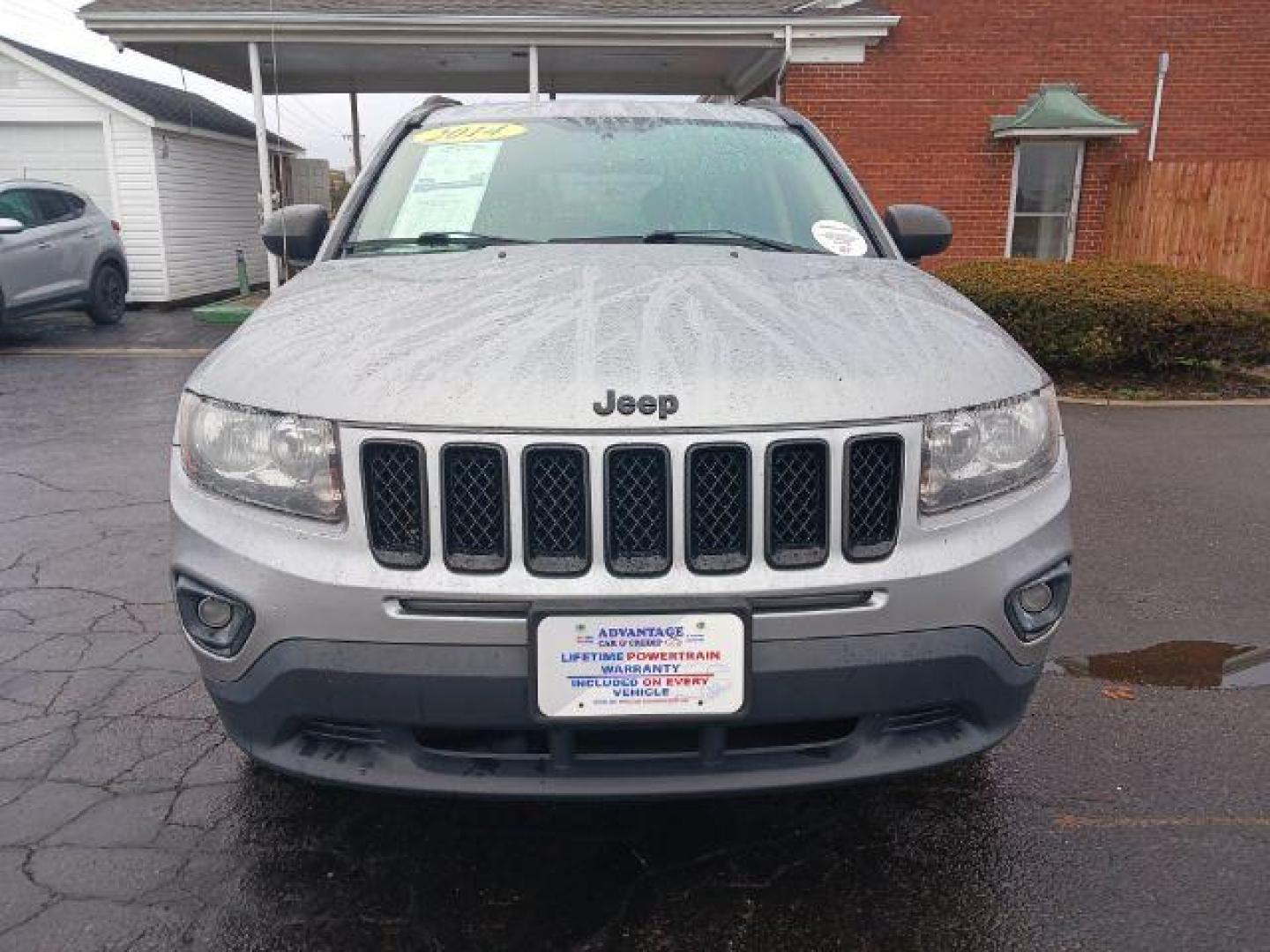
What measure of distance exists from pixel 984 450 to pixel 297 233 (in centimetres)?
248

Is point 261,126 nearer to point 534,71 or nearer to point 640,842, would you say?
point 534,71

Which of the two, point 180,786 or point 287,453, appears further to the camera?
point 180,786

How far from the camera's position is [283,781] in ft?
8.94

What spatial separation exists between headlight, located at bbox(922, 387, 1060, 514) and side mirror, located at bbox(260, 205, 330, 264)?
2283 millimetres

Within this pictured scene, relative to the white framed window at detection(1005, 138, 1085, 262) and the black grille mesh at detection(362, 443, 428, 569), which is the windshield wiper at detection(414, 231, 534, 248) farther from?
the white framed window at detection(1005, 138, 1085, 262)

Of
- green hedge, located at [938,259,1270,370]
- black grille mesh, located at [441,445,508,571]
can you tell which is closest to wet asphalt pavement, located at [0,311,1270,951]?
black grille mesh, located at [441,445,508,571]

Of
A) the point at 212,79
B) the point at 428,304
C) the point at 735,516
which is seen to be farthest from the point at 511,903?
the point at 212,79

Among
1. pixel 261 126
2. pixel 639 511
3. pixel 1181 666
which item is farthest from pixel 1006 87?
pixel 639 511

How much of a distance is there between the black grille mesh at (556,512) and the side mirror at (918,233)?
217cm

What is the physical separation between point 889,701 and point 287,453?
131cm

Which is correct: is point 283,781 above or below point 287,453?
below

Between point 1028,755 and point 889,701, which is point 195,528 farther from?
point 1028,755

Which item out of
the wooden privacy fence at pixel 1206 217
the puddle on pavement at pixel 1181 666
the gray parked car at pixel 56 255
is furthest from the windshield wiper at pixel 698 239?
the wooden privacy fence at pixel 1206 217

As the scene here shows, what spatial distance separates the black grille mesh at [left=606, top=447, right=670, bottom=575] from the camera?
192 centimetres
